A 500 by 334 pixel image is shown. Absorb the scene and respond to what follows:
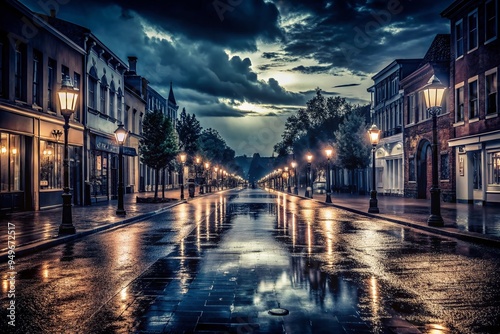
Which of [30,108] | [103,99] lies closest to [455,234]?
[30,108]

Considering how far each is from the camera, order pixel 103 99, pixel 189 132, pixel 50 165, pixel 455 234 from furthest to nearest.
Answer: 1. pixel 189 132
2. pixel 103 99
3. pixel 50 165
4. pixel 455 234

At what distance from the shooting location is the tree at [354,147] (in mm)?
49062

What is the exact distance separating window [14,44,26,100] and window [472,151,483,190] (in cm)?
2470

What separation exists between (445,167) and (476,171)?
411 centimetres

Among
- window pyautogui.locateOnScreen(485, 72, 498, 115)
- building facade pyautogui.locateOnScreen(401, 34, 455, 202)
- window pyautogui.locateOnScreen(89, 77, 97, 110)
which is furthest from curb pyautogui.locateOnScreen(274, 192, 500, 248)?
window pyautogui.locateOnScreen(89, 77, 97, 110)

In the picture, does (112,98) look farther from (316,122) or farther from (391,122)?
(316,122)

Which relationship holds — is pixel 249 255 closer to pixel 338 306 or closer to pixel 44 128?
pixel 338 306

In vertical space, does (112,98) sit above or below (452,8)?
below

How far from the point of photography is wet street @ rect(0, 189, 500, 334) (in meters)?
5.41

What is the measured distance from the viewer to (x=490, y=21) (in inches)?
1059

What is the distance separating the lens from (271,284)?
292 inches

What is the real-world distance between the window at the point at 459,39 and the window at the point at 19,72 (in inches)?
968

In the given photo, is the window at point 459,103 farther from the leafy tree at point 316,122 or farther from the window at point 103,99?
the leafy tree at point 316,122

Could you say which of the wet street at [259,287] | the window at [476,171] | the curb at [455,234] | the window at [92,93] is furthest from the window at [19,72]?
the window at [476,171]
